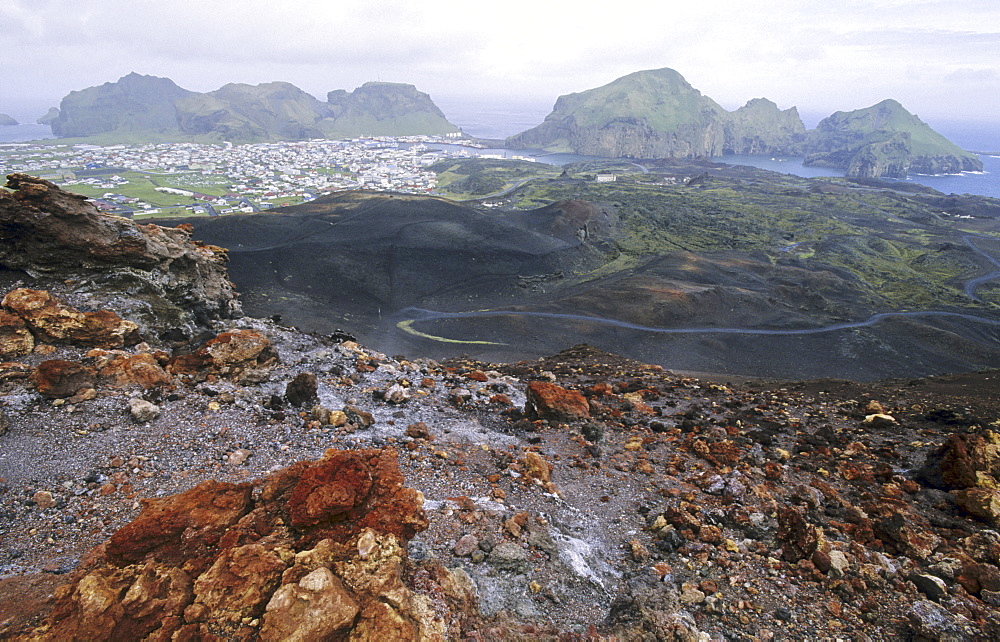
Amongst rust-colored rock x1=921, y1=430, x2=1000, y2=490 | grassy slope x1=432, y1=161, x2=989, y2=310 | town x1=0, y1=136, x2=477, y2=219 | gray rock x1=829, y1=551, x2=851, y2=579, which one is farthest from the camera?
town x1=0, y1=136, x2=477, y2=219

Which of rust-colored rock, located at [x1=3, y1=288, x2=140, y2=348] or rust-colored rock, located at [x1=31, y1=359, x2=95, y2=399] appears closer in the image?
rust-colored rock, located at [x1=31, y1=359, x2=95, y2=399]

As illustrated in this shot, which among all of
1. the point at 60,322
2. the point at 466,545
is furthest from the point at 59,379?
the point at 466,545

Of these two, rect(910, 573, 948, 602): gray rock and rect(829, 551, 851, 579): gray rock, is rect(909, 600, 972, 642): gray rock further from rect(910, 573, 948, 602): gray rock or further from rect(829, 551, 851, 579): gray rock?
rect(829, 551, 851, 579): gray rock

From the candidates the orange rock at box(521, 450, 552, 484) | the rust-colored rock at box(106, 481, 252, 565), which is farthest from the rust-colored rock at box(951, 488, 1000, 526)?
the rust-colored rock at box(106, 481, 252, 565)

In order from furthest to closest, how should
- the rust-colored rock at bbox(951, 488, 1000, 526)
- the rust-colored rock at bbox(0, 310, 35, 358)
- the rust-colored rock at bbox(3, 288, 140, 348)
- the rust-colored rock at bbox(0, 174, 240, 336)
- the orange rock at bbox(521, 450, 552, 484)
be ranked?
Answer: the rust-colored rock at bbox(0, 174, 240, 336)
the rust-colored rock at bbox(3, 288, 140, 348)
the rust-colored rock at bbox(0, 310, 35, 358)
the orange rock at bbox(521, 450, 552, 484)
the rust-colored rock at bbox(951, 488, 1000, 526)

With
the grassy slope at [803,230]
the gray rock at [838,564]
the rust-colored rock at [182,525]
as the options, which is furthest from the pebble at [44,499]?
the grassy slope at [803,230]

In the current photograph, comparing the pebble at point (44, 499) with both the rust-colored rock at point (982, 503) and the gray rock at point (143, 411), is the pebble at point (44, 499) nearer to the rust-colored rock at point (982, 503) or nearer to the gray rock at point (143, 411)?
the gray rock at point (143, 411)
